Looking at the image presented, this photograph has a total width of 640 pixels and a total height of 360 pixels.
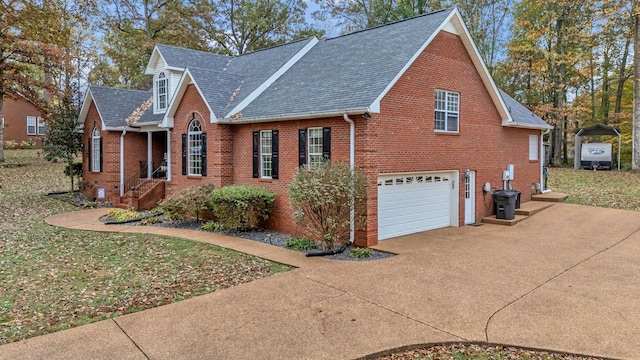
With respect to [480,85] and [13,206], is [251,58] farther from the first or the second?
[13,206]

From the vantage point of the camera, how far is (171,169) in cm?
1603

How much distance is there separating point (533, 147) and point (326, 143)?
36.8 feet

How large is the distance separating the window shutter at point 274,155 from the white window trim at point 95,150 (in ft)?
37.0

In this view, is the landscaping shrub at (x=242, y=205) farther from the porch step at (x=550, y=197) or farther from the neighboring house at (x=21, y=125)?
the neighboring house at (x=21, y=125)

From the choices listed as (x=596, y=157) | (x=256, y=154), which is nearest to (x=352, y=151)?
(x=256, y=154)

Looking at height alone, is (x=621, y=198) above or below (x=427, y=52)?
below

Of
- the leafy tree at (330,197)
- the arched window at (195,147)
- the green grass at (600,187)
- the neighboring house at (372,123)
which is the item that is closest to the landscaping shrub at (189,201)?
the neighboring house at (372,123)

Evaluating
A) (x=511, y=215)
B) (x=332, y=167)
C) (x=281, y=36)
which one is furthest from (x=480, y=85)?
(x=281, y=36)

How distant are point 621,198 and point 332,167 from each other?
14428 mm

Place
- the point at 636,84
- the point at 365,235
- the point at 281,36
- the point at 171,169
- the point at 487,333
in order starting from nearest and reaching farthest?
the point at 487,333
the point at 365,235
the point at 171,169
the point at 636,84
the point at 281,36

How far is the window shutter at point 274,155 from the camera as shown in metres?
12.4

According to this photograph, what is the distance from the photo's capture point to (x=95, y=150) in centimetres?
1953

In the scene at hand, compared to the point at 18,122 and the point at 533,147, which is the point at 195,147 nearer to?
the point at 533,147

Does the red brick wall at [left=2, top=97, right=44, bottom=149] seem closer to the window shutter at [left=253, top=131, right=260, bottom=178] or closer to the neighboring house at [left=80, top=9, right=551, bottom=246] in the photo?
the neighboring house at [left=80, top=9, right=551, bottom=246]
